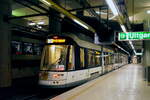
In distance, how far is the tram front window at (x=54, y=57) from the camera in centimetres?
774

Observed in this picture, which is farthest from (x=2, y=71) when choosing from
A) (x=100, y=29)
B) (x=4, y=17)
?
(x=100, y=29)

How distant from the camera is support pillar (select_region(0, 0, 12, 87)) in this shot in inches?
381

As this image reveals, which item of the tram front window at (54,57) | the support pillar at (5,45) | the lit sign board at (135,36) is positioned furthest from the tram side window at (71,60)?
the support pillar at (5,45)

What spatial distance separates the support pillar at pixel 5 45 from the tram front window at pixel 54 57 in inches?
118

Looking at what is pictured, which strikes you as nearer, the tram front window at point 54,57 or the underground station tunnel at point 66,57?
the underground station tunnel at point 66,57

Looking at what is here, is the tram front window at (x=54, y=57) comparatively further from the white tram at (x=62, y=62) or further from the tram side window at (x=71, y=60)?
the tram side window at (x=71, y=60)

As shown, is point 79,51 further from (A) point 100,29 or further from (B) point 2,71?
(A) point 100,29

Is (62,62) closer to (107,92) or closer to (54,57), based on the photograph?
(54,57)

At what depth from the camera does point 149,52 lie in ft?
53.5

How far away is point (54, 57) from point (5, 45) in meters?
3.60

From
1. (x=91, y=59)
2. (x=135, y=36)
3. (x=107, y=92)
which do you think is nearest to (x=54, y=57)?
(x=107, y=92)

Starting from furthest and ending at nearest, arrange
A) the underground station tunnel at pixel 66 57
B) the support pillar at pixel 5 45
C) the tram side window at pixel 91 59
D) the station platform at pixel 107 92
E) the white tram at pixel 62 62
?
the tram side window at pixel 91 59 < the support pillar at pixel 5 45 < the white tram at pixel 62 62 < the underground station tunnel at pixel 66 57 < the station platform at pixel 107 92

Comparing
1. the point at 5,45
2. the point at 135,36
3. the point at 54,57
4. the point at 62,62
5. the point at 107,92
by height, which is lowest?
the point at 107,92

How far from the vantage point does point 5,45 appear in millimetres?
9938
